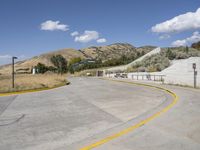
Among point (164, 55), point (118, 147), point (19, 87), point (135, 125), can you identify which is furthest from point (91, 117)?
point (164, 55)

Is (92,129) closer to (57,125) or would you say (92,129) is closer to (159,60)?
(57,125)

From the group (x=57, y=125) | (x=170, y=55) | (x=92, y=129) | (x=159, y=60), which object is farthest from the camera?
(x=170, y=55)

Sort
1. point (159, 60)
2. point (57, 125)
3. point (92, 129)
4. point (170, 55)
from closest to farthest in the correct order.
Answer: point (92, 129), point (57, 125), point (159, 60), point (170, 55)

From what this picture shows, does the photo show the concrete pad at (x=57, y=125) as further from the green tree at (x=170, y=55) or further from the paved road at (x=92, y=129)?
the green tree at (x=170, y=55)

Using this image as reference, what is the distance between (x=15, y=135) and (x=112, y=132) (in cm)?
297

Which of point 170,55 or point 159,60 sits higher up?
point 170,55

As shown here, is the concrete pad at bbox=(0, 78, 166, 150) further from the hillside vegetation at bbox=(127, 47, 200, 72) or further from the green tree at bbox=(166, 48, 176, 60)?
the green tree at bbox=(166, 48, 176, 60)

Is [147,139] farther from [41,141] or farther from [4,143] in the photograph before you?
[4,143]

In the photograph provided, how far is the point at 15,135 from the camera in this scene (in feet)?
23.7

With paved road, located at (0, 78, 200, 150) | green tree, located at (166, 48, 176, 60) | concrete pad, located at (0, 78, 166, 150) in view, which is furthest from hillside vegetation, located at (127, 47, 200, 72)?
paved road, located at (0, 78, 200, 150)

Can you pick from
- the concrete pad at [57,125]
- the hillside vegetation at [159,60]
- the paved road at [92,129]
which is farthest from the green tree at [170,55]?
the concrete pad at [57,125]

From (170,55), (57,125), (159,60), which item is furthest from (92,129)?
(170,55)

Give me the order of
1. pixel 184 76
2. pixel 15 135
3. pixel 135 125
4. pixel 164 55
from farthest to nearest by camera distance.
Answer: pixel 164 55 < pixel 184 76 < pixel 135 125 < pixel 15 135

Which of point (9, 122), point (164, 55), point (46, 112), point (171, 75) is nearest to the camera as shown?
point (9, 122)
